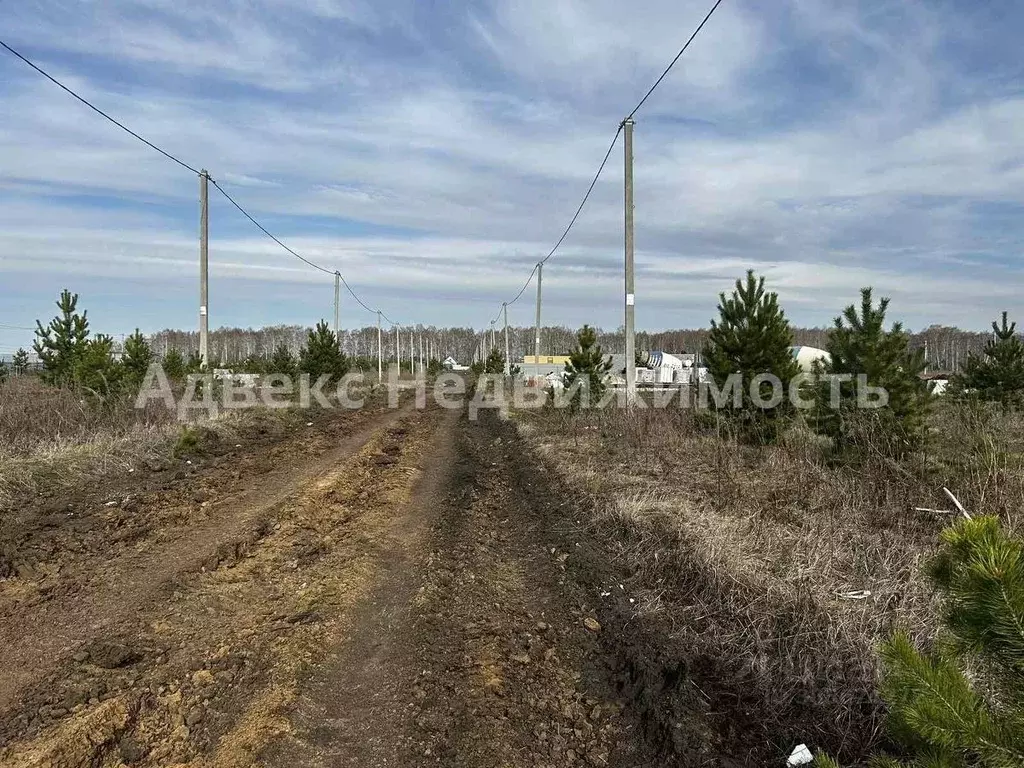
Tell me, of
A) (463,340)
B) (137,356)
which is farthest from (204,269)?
(463,340)

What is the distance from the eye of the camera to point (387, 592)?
4.85 metres

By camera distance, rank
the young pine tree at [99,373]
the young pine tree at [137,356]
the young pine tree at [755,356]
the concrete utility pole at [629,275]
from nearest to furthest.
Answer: the young pine tree at [755,356], the young pine tree at [99,373], the concrete utility pole at [629,275], the young pine tree at [137,356]

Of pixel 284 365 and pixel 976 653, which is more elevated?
pixel 284 365

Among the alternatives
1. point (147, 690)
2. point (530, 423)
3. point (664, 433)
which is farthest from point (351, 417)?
point (147, 690)

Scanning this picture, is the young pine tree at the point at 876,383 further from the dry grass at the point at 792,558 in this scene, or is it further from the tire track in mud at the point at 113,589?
the tire track in mud at the point at 113,589

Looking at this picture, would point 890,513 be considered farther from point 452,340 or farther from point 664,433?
point 452,340

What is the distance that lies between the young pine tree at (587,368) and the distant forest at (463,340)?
272 feet

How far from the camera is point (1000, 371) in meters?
16.8

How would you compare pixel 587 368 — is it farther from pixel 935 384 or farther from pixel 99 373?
pixel 99 373

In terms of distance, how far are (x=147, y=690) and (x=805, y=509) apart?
547 cm

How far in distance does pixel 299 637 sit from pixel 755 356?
9683mm

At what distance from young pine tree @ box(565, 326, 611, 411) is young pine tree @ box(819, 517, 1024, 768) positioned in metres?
14.7

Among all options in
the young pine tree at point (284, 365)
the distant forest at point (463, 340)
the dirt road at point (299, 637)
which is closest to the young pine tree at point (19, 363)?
the young pine tree at point (284, 365)

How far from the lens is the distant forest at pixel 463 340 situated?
100 meters
